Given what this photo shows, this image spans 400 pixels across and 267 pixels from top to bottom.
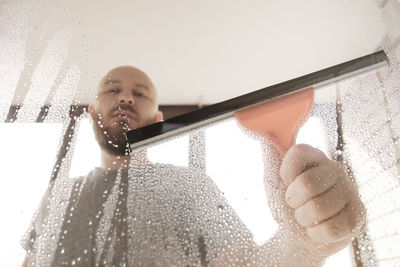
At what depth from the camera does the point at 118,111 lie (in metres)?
0.65

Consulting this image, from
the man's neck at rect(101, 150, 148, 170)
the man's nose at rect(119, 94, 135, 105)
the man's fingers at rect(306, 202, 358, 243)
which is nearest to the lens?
the man's fingers at rect(306, 202, 358, 243)

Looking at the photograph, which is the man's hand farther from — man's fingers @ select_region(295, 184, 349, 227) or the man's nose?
the man's nose

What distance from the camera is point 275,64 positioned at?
0.81 meters

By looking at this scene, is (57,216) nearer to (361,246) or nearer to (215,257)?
(215,257)

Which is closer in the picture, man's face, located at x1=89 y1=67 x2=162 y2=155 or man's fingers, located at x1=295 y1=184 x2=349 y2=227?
man's fingers, located at x1=295 y1=184 x2=349 y2=227

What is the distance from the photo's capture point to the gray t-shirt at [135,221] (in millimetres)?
468

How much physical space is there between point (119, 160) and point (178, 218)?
0.17m

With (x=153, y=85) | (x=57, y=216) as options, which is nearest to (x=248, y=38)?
(x=153, y=85)

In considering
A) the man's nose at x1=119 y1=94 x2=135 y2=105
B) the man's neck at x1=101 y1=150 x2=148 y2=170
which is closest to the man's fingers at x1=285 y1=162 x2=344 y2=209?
the man's neck at x1=101 y1=150 x2=148 y2=170

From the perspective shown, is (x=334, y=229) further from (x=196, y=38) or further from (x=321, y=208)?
(x=196, y=38)

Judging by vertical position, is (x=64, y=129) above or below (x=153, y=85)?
below

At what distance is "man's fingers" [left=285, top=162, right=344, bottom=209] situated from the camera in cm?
42

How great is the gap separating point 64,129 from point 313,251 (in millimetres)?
530

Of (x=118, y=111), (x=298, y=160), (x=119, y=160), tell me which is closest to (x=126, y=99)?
(x=118, y=111)
